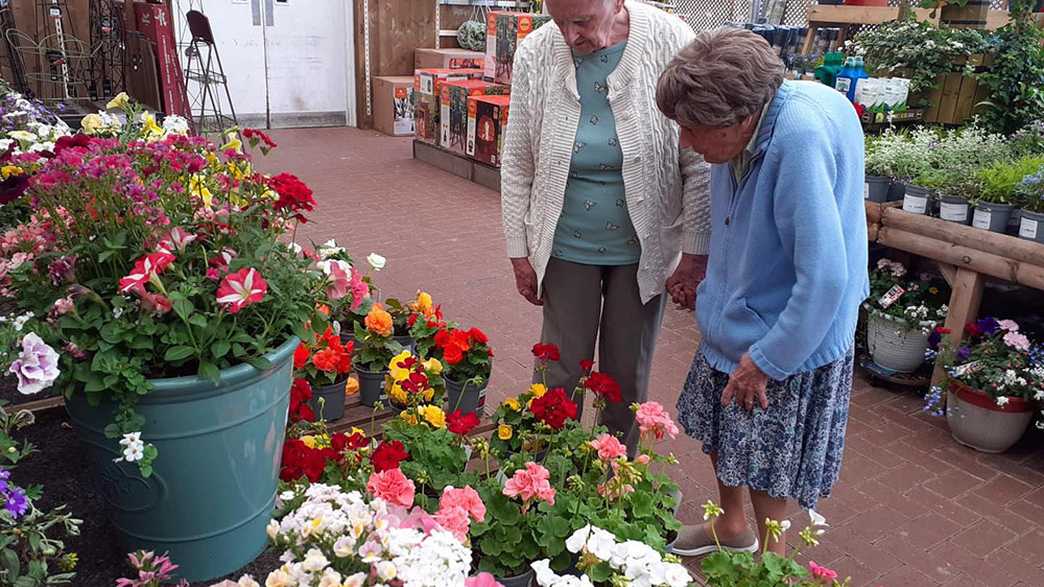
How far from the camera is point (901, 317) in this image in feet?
12.3

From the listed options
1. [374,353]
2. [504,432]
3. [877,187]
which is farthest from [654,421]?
[877,187]

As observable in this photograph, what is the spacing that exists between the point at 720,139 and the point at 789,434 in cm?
74

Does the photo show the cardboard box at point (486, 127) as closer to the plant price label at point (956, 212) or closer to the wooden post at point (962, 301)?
the plant price label at point (956, 212)

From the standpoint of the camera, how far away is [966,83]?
181 inches

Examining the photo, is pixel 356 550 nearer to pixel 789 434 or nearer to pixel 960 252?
pixel 789 434

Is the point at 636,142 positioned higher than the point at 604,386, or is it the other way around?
the point at 636,142

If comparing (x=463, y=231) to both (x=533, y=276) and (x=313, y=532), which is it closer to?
(x=533, y=276)

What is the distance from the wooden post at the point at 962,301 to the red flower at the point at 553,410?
230 cm

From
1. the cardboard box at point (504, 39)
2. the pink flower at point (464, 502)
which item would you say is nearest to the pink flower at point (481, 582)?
the pink flower at point (464, 502)

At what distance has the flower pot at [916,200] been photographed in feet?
12.0

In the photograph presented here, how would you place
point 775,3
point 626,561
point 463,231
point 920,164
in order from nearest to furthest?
point 626,561 → point 920,164 → point 463,231 → point 775,3

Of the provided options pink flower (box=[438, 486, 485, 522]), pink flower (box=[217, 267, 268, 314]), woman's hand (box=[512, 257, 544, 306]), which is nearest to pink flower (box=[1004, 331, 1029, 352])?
woman's hand (box=[512, 257, 544, 306])

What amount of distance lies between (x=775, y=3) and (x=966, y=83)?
14.8 feet

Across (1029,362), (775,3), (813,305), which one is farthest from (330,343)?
(775,3)
